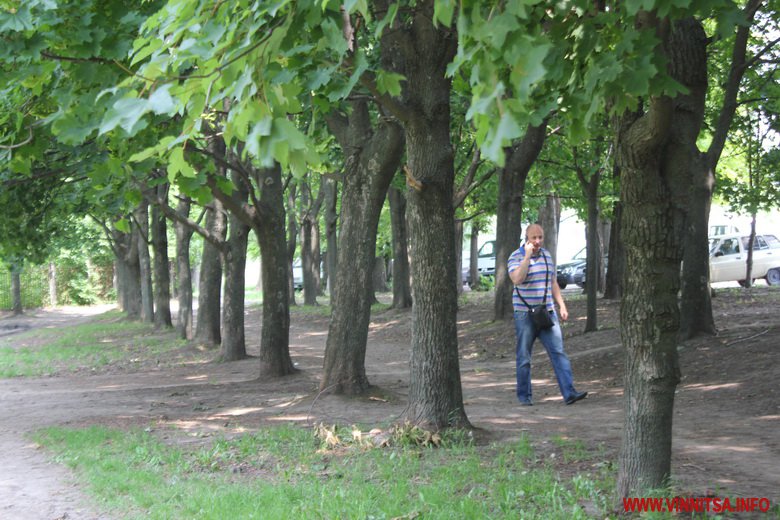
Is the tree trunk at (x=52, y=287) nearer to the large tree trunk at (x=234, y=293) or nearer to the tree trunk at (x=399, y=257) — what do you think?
the tree trunk at (x=399, y=257)

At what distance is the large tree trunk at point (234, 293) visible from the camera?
615 inches

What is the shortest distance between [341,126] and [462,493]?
245 inches

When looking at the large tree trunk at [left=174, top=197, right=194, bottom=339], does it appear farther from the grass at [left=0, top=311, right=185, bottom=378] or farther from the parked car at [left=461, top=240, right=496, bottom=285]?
the parked car at [left=461, top=240, right=496, bottom=285]

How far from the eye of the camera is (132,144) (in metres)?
8.08

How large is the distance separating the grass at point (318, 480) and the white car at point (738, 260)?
862 inches

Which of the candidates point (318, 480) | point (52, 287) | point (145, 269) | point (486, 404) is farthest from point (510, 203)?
point (52, 287)

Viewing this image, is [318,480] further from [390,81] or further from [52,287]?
[52,287]

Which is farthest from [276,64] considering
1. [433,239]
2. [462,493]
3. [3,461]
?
[3,461]

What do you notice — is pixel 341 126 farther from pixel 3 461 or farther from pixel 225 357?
pixel 225 357

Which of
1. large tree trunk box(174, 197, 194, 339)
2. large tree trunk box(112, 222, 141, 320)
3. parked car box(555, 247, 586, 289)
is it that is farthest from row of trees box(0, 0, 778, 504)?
parked car box(555, 247, 586, 289)

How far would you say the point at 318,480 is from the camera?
6.23 m

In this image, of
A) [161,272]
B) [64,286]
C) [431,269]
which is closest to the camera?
[431,269]

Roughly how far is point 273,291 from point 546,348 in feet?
15.4

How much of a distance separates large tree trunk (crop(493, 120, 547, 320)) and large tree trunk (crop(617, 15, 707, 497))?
1170 cm
